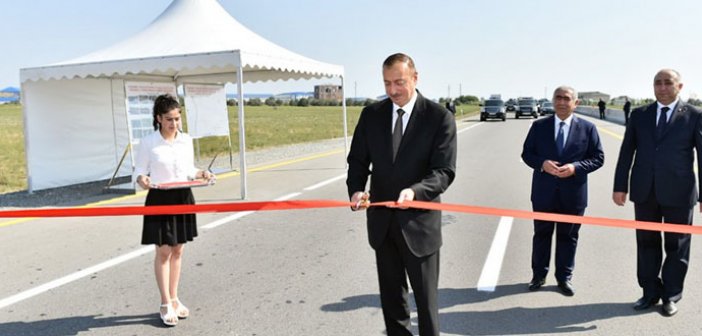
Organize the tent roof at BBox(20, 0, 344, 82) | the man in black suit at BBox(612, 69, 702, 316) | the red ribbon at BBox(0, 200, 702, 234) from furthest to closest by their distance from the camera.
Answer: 1. the tent roof at BBox(20, 0, 344, 82)
2. the man in black suit at BBox(612, 69, 702, 316)
3. the red ribbon at BBox(0, 200, 702, 234)

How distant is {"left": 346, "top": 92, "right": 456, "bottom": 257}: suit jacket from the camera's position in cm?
278

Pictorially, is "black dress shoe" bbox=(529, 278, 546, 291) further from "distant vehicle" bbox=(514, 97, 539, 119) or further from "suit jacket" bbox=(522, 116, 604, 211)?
"distant vehicle" bbox=(514, 97, 539, 119)

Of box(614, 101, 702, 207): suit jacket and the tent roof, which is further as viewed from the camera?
the tent roof

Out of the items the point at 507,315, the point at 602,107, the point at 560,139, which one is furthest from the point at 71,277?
the point at 602,107

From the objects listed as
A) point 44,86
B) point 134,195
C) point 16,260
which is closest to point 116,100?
point 44,86

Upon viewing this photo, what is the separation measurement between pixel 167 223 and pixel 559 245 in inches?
123

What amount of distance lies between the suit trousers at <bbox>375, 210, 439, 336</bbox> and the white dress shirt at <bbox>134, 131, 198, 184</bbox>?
1810 millimetres

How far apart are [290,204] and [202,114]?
32.1 ft

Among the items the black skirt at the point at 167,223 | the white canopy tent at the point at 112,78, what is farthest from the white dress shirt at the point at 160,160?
the white canopy tent at the point at 112,78

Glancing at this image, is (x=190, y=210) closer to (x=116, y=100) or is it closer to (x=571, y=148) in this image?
(x=571, y=148)

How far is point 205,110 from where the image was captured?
12.8m

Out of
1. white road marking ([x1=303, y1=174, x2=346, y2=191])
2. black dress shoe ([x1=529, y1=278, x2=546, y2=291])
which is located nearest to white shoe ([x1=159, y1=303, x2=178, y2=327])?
black dress shoe ([x1=529, y1=278, x2=546, y2=291])

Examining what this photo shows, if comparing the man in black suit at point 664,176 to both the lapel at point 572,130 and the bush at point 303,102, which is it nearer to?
the lapel at point 572,130

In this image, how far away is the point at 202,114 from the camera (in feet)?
41.7
